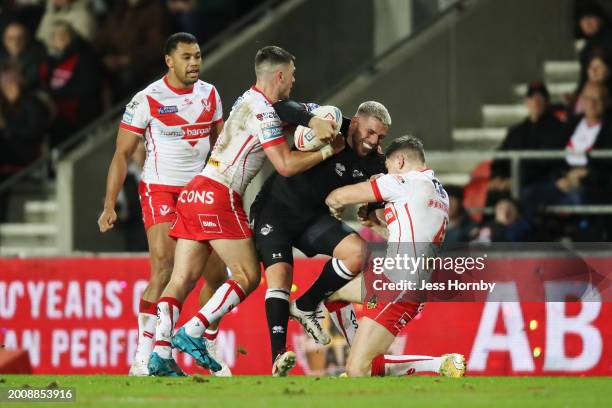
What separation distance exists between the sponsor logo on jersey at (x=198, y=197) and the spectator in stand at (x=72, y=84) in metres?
7.20

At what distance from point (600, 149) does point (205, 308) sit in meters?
5.38

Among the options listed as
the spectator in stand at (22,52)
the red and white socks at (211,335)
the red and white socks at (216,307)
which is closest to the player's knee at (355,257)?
the red and white socks at (216,307)

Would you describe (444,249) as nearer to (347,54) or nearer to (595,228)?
(595,228)

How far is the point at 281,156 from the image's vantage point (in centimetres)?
1118

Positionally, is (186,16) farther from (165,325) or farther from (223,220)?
(165,325)

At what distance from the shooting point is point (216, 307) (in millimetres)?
11375

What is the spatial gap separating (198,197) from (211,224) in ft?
0.78

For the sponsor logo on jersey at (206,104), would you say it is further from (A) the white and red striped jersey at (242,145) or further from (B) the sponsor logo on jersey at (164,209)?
(B) the sponsor logo on jersey at (164,209)

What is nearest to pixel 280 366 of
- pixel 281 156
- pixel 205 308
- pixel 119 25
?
pixel 205 308

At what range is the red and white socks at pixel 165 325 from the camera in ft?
37.9

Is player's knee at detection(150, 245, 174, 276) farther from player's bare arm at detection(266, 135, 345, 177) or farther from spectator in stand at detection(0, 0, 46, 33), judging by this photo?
spectator in stand at detection(0, 0, 46, 33)

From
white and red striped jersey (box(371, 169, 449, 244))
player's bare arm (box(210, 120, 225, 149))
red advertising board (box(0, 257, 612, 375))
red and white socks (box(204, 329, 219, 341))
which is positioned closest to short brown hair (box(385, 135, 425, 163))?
white and red striped jersey (box(371, 169, 449, 244))

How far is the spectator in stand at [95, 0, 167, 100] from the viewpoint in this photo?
18766mm

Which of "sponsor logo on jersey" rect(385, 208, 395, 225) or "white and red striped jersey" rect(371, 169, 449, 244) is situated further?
"sponsor logo on jersey" rect(385, 208, 395, 225)
